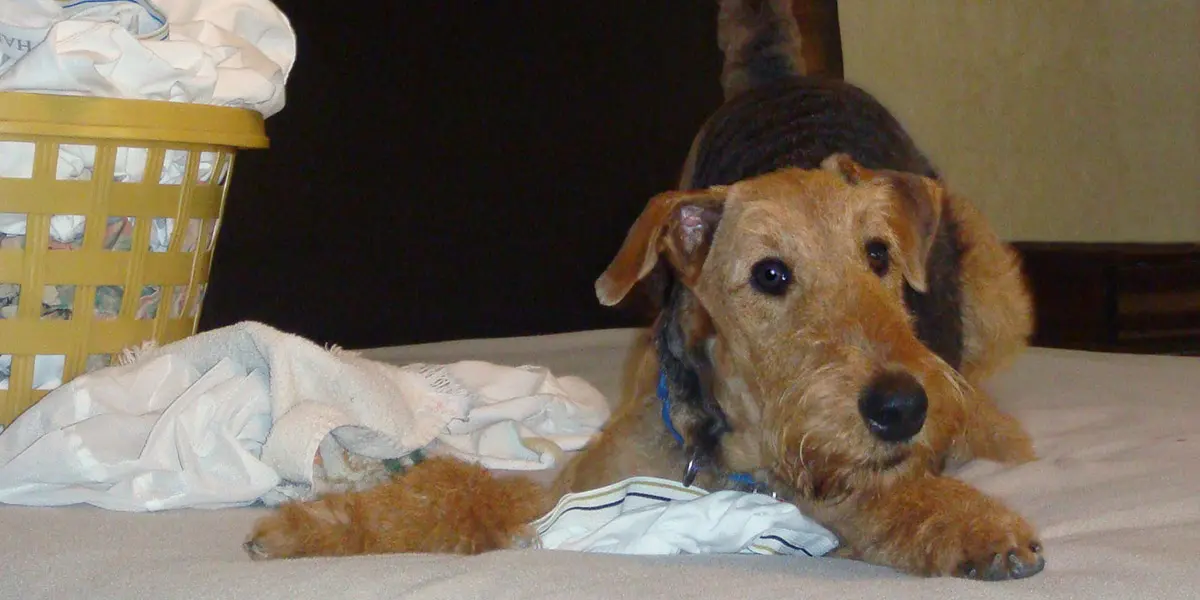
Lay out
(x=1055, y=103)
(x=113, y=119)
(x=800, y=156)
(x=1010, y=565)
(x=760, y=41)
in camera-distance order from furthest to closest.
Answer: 1. (x=1055, y=103)
2. (x=760, y=41)
3. (x=800, y=156)
4. (x=113, y=119)
5. (x=1010, y=565)

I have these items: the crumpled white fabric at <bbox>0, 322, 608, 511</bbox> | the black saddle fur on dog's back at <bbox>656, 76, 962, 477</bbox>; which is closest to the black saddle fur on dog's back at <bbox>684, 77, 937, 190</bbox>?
the black saddle fur on dog's back at <bbox>656, 76, 962, 477</bbox>

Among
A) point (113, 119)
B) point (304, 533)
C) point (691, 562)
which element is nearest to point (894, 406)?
point (691, 562)

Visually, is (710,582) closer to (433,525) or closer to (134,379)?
(433,525)

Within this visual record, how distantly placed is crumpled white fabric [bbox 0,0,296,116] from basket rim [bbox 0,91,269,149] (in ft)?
0.12

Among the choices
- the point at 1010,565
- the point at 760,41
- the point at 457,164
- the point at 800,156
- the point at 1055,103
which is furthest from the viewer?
the point at 1055,103

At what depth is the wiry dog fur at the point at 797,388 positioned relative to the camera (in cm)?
110

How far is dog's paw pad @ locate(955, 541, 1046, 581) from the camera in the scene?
99cm

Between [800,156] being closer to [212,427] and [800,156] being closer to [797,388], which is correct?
[797,388]

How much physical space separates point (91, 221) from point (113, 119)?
0.48 ft

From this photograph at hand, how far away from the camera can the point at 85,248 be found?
1.41m

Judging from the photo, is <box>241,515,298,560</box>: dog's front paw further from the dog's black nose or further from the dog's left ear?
the dog's left ear

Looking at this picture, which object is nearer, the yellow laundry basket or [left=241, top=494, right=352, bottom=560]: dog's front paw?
[left=241, top=494, right=352, bottom=560]: dog's front paw

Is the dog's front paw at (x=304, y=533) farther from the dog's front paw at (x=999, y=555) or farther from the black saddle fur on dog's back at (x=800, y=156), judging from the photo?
the dog's front paw at (x=999, y=555)

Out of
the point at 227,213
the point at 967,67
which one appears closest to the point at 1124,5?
the point at 967,67
